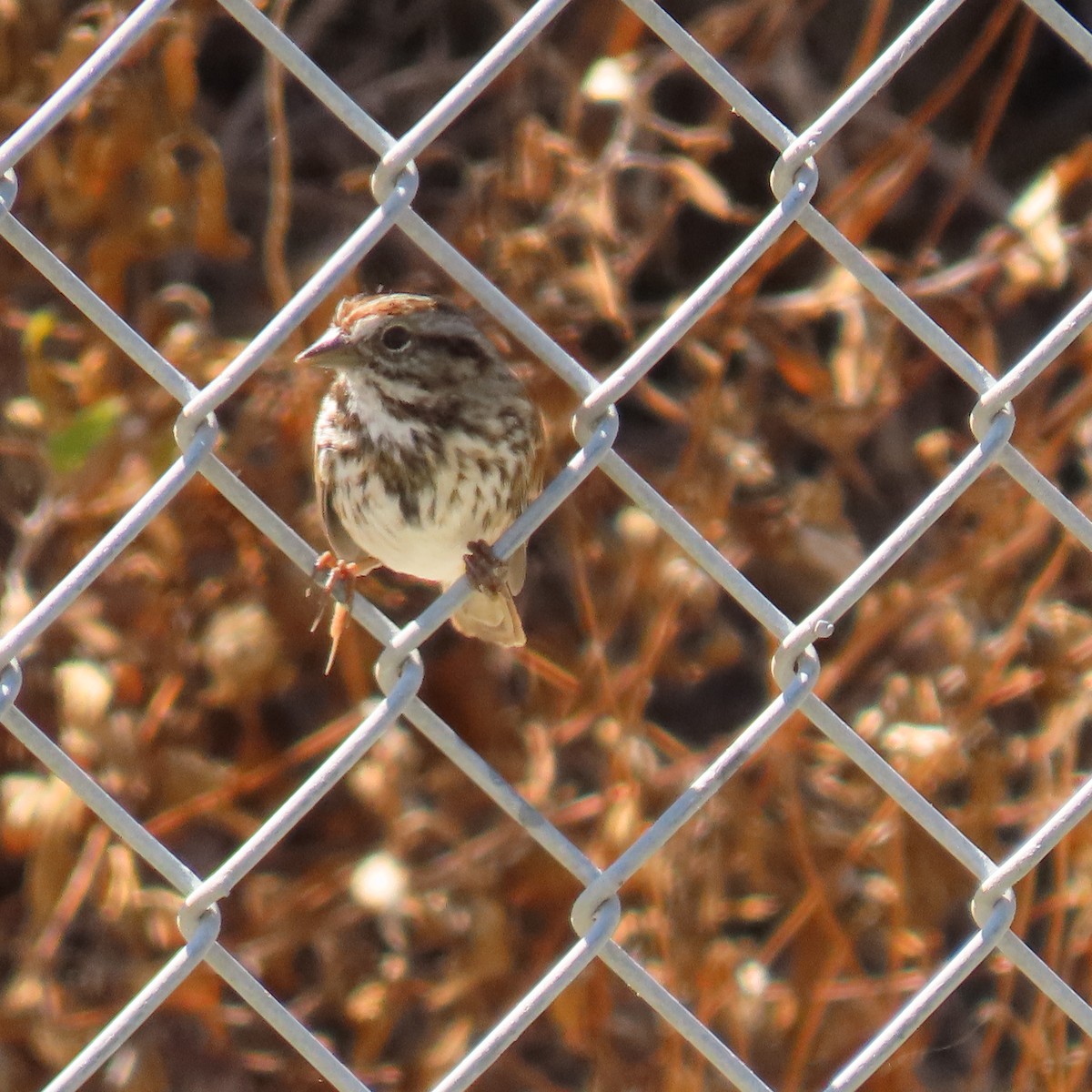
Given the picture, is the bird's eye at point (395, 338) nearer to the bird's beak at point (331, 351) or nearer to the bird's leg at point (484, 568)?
the bird's beak at point (331, 351)

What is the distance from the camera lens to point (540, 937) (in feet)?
10.8

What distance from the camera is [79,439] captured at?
257 cm

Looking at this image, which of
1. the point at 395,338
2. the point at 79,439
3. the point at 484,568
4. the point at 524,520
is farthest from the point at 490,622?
the point at 524,520

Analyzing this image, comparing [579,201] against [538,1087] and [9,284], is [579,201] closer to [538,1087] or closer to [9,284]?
[9,284]

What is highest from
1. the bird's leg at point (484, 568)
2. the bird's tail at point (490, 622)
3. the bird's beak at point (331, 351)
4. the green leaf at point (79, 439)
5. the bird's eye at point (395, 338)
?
the bird's eye at point (395, 338)

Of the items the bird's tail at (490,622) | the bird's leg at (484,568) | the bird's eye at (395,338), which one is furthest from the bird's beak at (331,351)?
the bird's tail at (490,622)

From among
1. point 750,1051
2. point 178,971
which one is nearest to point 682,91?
point 750,1051

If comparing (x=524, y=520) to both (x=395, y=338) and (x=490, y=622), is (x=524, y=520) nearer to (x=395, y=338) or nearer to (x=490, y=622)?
(x=395, y=338)

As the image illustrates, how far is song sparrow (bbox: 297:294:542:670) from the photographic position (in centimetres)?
225

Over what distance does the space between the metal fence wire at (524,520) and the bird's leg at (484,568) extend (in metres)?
0.19

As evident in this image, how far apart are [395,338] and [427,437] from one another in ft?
0.44

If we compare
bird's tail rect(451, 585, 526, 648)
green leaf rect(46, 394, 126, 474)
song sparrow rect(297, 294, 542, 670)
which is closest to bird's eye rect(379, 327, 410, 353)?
song sparrow rect(297, 294, 542, 670)

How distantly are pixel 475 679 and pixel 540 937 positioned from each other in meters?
0.50

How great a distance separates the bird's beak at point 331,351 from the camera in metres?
2.03
